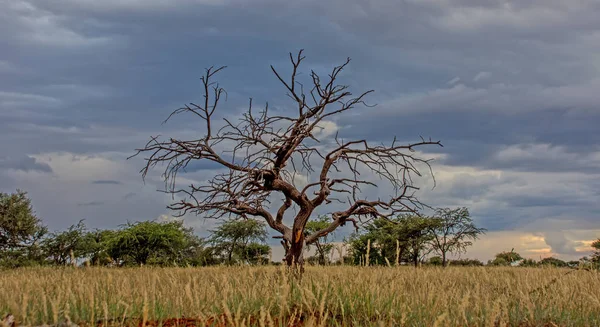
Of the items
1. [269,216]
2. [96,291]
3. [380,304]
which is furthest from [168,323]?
[269,216]

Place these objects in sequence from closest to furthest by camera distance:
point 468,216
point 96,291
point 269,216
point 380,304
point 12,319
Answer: point 12,319 → point 380,304 → point 96,291 → point 269,216 → point 468,216

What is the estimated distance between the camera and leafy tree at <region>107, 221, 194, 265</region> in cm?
2808

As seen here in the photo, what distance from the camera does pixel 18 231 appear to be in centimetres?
2959

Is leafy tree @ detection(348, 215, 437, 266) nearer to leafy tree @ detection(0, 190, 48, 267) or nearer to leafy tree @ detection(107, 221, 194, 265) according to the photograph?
leafy tree @ detection(107, 221, 194, 265)

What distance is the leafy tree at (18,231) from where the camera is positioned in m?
29.1

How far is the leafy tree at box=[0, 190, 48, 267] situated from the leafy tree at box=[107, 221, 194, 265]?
4.71m

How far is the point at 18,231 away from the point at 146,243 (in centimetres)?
739

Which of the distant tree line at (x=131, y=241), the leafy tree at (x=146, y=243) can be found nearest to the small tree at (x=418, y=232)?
the distant tree line at (x=131, y=241)

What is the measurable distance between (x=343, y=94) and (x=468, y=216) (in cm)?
1837

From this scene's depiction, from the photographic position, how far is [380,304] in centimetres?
712

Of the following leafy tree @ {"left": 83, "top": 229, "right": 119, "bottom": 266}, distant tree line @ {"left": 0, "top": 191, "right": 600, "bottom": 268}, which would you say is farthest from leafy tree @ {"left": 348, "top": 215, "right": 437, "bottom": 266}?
leafy tree @ {"left": 83, "top": 229, "right": 119, "bottom": 266}

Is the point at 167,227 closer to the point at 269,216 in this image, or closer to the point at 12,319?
the point at 269,216

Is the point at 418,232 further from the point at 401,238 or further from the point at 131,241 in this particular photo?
the point at 131,241

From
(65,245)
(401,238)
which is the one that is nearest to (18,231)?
(65,245)
